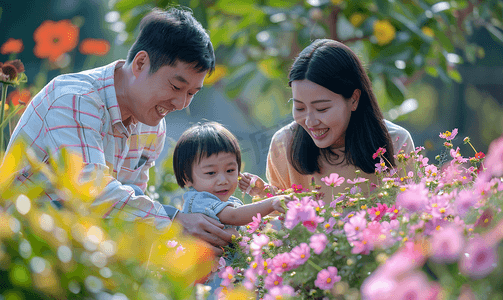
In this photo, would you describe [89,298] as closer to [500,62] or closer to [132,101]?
[132,101]

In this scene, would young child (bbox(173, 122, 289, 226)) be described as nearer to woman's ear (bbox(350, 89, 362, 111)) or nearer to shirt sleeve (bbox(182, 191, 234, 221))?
shirt sleeve (bbox(182, 191, 234, 221))

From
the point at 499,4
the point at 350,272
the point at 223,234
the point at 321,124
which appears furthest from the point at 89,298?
the point at 499,4

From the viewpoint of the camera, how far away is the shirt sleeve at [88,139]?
4.88ft

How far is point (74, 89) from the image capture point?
1764mm

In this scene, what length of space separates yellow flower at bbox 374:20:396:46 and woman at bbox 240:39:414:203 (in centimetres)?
130

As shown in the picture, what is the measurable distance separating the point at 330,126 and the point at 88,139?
39.1 inches

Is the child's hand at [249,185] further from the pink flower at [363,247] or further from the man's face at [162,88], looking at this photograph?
the pink flower at [363,247]

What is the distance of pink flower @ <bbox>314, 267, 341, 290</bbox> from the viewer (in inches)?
31.6

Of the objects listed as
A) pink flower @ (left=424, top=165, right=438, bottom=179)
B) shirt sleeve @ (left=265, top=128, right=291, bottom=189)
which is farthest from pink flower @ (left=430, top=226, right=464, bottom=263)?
shirt sleeve @ (left=265, top=128, right=291, bottom=189)

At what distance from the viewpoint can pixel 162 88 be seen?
1762mm

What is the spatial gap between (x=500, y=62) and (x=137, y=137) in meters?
5.52

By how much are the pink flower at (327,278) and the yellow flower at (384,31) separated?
109 inches

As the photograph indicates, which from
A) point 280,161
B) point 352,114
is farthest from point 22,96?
point 352,114

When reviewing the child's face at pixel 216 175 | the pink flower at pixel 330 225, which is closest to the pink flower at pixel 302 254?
the pink flower at pixel 330 225
